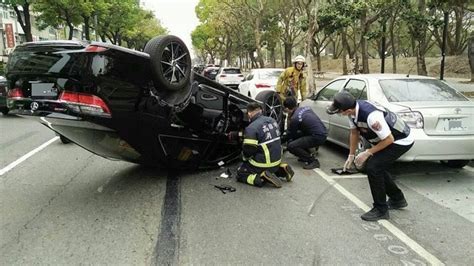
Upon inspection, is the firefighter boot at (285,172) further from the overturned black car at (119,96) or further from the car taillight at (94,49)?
the car taillight at (94,49)

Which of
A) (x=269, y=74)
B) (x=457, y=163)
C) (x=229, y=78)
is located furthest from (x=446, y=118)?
(x=229, y=78)

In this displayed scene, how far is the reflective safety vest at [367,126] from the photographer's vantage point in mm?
4494

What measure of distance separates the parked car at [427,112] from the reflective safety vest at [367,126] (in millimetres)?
1082

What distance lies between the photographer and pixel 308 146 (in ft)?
23.0

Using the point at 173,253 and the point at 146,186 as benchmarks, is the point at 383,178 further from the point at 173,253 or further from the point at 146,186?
the point at 146,186

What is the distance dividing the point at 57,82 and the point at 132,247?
5.86 feet

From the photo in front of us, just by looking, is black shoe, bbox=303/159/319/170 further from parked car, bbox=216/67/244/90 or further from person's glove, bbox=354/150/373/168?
parked car, bbox=216/67/244/90

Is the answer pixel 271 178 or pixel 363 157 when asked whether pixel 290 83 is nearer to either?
pixel 271 178

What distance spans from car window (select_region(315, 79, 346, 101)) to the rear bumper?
7.99 feet

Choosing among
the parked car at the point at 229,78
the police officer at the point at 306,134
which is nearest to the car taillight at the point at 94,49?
the police officer at the point at 306,134

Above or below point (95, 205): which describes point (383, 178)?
above

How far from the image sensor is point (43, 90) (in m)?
4.48

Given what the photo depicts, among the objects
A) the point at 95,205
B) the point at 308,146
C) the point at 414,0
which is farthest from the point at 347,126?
the point at 414,0

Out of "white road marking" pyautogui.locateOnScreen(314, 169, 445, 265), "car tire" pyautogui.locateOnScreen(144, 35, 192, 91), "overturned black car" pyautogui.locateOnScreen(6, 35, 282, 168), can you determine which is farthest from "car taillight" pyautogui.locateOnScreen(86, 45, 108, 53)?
"white road marking" pyautogui.locateOnScreen(314, 169, 445, 265)
